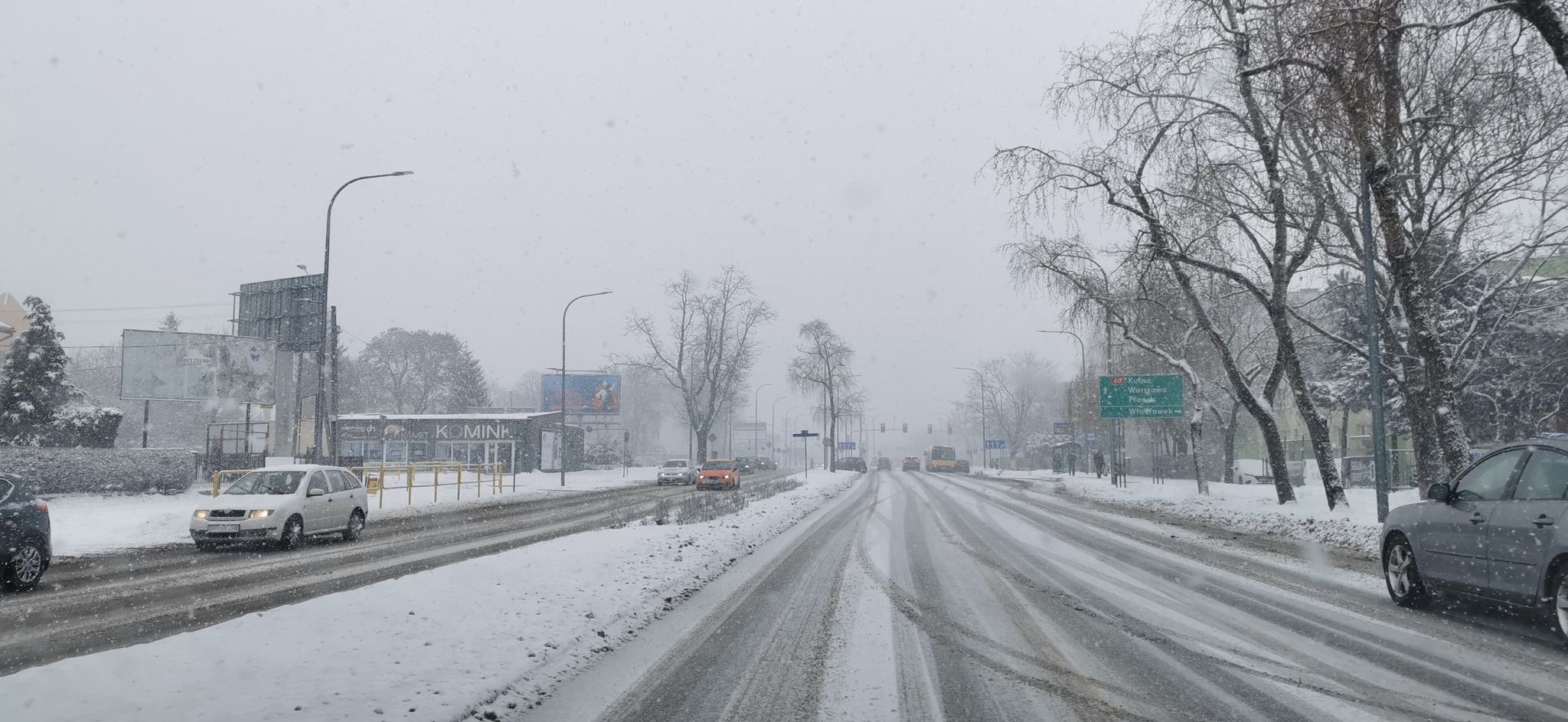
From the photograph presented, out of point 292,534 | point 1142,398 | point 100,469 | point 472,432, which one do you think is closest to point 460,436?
point 472,432

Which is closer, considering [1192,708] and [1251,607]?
[1192,708]

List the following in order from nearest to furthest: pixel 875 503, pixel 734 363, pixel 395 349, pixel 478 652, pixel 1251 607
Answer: pixel 478 652 → pixel 1251 607 → pixel 875 503 → pixel 734 363 → pixel 395 349

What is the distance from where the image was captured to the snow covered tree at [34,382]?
1292 inches

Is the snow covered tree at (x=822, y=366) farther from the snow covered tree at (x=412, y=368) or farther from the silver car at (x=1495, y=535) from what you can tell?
the silver car at (x=1495, y=535)

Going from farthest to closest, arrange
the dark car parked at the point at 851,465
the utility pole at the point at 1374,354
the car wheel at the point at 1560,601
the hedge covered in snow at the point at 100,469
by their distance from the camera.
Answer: the dark car parked at the point at 851,465
the hedge covered in snow at the point at 100,469
the utility pole at the point at 1374,354
the car wheel at the point at 1560,601

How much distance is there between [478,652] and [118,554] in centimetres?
1236

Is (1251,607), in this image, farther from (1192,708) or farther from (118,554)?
(118,554)

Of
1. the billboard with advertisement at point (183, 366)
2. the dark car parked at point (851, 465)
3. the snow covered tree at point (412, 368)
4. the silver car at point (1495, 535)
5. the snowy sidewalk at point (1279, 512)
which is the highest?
the snow covered tree at point (412, 368)

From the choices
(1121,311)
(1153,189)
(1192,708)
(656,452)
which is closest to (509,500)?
(1121,311)

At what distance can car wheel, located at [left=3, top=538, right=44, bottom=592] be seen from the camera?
10.5m

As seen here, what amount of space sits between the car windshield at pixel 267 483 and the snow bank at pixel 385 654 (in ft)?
27.7

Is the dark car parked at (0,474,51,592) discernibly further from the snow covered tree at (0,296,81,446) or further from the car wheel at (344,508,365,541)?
the snow covered tree at (0,296,81,446)

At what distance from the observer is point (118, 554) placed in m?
15.0

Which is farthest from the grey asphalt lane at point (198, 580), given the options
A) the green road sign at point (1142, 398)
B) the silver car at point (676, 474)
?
the silver car at point (676, 474)
